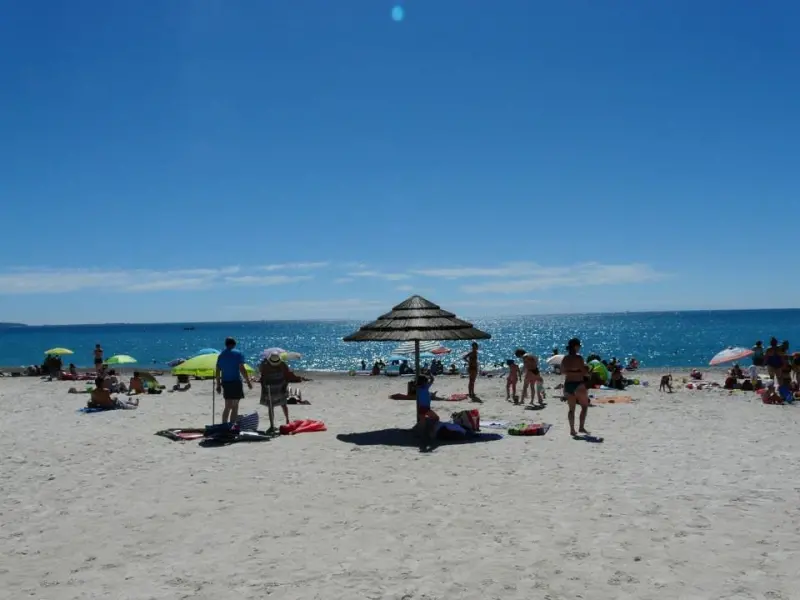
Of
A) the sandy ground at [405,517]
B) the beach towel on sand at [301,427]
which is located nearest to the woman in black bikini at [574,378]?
the sandy ground at [405,517]

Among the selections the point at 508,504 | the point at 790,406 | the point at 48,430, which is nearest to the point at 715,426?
the point at 790,406

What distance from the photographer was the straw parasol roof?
11.3 meters

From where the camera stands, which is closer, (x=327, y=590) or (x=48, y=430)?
(x=327, y=590)

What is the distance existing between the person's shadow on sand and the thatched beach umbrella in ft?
5.79

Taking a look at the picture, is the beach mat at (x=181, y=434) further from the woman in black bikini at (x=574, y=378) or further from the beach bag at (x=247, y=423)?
the woman in black bikini at (x=574, y=378)

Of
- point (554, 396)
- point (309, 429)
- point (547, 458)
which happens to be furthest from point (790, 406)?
point (309, 429)

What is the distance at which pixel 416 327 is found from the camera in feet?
37.6

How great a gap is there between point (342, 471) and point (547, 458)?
3.06 m

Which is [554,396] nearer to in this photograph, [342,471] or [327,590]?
[342,471]

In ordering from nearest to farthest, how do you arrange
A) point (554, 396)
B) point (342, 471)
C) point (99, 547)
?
point (99, 547) < point (342, 471) < point (554, 396)

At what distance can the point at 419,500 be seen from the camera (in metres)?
7.31

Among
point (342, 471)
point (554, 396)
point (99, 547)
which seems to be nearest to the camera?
point (99, 547)

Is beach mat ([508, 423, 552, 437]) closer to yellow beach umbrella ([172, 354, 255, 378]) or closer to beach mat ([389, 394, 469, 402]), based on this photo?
yellow beach umbrella ([172, 354, 255, 378])

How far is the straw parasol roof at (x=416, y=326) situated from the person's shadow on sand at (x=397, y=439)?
69.5 inches
